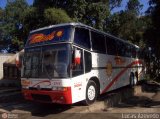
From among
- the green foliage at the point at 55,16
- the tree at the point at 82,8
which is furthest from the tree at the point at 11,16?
the green foliage at the point at 55,16

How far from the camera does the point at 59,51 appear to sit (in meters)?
10.6

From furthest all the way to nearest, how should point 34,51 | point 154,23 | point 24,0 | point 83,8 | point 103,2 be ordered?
point 24,0
point 103,2
point 83,8
point 154,23
point 34,51

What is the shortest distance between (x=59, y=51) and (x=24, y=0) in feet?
111

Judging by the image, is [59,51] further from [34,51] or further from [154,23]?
[154,23]

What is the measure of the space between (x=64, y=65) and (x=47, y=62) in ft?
2.78

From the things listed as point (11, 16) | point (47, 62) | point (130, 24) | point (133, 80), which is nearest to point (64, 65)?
point (47, 62)

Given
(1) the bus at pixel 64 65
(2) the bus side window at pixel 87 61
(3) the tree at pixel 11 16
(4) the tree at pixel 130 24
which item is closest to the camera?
(1) the bus at pixel 64 65

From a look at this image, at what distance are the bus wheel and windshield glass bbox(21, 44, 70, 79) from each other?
1797 mm

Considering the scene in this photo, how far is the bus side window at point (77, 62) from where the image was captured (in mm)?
10492

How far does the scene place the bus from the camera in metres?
10.4

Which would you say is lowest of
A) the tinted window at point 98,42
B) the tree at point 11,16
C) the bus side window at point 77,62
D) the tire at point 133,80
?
the tire at point 133,80

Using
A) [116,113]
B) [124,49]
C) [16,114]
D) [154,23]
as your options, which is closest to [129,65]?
[124,49]

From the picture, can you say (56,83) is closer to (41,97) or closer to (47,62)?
(47,62)

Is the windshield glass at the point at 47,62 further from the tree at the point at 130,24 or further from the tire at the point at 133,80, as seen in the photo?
the tree at the point at 130,24
